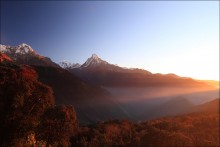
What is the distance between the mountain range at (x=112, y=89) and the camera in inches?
3561

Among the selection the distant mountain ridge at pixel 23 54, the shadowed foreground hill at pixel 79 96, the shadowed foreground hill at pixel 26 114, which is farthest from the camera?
the distant mountain ridge at pixel 23 54

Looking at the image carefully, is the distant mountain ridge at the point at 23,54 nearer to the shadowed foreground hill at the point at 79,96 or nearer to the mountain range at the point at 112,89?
the mountain range at the point at 112,89

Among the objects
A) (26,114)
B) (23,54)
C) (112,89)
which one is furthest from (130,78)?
(26,114)

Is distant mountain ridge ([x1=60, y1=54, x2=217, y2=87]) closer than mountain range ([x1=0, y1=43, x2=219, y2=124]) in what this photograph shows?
No

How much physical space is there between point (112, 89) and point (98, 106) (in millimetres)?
45327

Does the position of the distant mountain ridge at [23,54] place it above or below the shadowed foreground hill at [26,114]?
above

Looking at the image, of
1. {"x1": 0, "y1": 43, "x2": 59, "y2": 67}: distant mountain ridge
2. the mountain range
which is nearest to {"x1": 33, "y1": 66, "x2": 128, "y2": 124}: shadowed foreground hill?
the mountain range

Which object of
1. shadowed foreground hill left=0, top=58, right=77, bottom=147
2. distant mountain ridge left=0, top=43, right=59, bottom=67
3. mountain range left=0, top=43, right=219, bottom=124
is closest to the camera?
shadowed foreground hill left=0, top=58, right=77, bottom=147

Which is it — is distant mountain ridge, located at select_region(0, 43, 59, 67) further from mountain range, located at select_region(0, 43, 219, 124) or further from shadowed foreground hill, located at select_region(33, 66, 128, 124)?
shadowed foreground hill, located at select_region(33, 66, 128, 124)

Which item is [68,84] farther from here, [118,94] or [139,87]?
[139,87]

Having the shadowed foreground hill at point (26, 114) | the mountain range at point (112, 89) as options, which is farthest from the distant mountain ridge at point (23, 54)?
the shadowed foreground hill at point (26, 114)

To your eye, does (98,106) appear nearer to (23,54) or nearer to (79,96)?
(79,96)

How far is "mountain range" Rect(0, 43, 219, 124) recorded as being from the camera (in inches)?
3561

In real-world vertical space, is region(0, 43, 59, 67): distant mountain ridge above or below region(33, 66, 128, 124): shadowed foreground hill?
above
